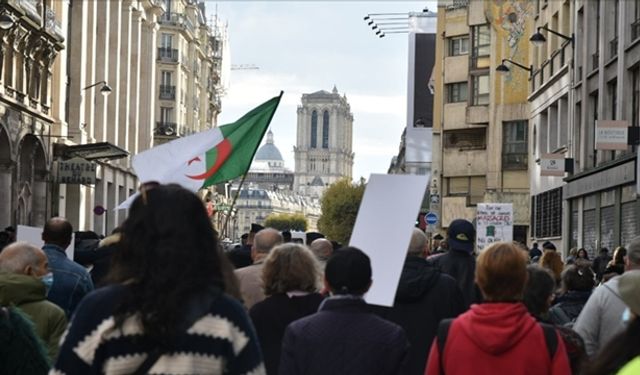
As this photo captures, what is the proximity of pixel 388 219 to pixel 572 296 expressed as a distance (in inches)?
73.1

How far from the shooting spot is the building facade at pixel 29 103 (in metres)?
42.9

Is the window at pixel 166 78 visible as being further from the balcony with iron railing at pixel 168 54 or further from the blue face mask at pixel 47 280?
the blue face mask at pixel 47 280

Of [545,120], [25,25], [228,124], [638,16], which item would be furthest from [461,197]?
[228,124]

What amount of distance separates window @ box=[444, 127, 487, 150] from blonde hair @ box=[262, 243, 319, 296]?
57957mm

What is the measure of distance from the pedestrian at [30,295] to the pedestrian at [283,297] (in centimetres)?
111

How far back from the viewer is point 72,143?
178 ft

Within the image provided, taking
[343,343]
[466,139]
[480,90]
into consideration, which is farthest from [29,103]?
[343,343]

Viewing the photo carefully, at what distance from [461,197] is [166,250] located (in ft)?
205

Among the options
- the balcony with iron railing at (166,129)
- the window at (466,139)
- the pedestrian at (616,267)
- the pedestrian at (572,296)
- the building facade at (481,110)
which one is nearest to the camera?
the pedestrian at (572,296)

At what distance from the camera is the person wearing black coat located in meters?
9.16

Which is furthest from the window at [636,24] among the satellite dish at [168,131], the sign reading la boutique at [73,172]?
the satellite dish at [168,131]

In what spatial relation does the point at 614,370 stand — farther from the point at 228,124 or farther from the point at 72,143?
the point at 72,143

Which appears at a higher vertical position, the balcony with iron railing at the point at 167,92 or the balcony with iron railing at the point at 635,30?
the balcony with iron railing at the point at 167,92

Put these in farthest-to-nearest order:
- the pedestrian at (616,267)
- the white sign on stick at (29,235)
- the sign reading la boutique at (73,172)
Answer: the sign reading la boutique at (73,172), the white sign on stick at (29,235), the pedestrian at (616,267)
